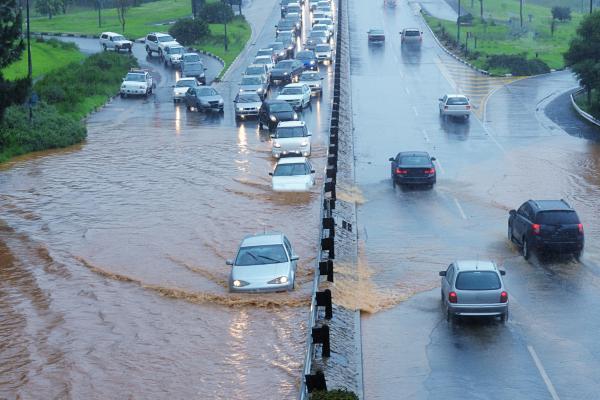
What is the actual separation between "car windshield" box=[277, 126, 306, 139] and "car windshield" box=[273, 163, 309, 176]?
257 inches

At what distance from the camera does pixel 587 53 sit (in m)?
55.8

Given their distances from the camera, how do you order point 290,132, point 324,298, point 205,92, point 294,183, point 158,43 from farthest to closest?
point 158,43
point 205,92
point 290,132
point 294,183
point 324,298

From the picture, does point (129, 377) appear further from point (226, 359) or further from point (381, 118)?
point (381, 118)

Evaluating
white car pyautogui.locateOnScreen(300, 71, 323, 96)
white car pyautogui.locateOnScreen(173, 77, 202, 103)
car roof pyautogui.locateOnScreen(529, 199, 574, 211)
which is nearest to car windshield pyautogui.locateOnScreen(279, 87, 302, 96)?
white car pyautogui.locateOnScreen(300, 71, 323, 96)

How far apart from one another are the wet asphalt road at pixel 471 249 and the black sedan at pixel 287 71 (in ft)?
19.2

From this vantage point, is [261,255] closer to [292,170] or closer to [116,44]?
[292,170]

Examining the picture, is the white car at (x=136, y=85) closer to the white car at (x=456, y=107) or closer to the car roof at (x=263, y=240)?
the white car at (x=456, y=107)

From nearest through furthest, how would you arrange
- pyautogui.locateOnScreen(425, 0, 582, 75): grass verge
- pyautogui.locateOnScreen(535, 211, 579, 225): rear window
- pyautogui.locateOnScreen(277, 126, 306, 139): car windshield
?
pyautogui.locateOnScreen(535, 211, 579, 225): rear window
pyautogui.locateOnScreen(277, 126, 306, 139): car windshield
pyautogui.locateOnScreen(425, 0, 582, 75): grass verge

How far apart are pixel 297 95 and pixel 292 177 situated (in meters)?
19.1

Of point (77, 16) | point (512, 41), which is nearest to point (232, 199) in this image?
point (512, 41)

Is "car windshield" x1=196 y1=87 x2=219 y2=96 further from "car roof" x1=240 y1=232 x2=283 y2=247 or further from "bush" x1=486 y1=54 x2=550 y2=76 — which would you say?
"car roof" x1=240 y1=232 x2=283 y2=247

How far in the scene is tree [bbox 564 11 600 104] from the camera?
5484 cm

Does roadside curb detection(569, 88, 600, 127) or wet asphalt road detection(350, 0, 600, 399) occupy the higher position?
roadside curb detection(569, 88, 600, 127)

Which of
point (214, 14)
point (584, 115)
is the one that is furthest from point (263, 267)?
point (214, 14)
